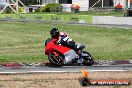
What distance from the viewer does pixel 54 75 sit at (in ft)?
41.9

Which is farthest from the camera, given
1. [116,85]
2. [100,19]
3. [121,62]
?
[100,19]

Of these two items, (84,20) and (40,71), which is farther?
(84,20)

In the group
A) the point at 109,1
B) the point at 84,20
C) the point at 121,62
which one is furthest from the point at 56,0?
the point at 121,62

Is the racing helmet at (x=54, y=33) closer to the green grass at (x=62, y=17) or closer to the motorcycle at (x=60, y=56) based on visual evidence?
the motorcycle at (x=60, y=56)

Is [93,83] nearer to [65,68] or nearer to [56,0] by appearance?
[65,68]

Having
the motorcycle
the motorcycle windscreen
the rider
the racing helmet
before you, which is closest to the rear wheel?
the motorcycle

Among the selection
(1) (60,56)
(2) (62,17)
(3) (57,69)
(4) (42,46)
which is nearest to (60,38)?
(1) (60,56)

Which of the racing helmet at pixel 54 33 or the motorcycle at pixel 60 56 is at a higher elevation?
the racing helmet at pixel 54 33

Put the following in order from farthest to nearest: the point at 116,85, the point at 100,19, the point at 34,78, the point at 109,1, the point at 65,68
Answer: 1. the point at 109,1
2. the point at 100,19
3. the point at 65,68
4. the point at 34,78
5. the point at 116,85

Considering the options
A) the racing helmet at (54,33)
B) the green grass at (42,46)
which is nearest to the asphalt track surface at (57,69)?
the racing helmet at (54,33)

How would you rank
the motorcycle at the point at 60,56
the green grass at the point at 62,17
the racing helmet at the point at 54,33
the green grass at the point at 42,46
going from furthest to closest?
the green grass at the point at 62,17
the green grass at the point at 42,46
the motorcycle at the point at 60,56
the racing helmet at the point at 54,33

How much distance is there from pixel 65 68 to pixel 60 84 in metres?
3.19

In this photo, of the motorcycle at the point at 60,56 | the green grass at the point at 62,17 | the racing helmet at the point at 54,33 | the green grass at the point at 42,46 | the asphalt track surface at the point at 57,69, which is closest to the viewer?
the asphalt track surface at the point at 57,69

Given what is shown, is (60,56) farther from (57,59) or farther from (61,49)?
(61,49)
